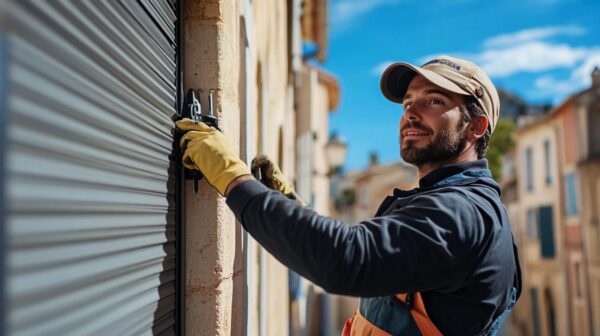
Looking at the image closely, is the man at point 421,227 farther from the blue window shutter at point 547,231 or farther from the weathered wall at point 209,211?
the blue window shutter at point 547,231

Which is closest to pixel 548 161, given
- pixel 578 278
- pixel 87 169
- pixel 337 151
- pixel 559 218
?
pixel 559 218

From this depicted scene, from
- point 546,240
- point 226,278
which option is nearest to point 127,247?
point 226,278

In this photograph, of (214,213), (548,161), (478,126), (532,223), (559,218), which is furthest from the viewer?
(532,223)

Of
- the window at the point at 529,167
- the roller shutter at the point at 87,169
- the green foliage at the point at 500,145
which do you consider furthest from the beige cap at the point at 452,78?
the green foliage at the point at 500,145

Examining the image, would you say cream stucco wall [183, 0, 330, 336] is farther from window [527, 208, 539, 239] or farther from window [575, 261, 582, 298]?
window [527, 208, 539, 239]

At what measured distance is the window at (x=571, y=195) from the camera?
19719 millimetres

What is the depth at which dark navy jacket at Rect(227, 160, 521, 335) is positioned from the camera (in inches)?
70.9

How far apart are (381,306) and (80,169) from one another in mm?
1224

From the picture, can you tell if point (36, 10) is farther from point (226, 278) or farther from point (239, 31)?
point (239, 31)

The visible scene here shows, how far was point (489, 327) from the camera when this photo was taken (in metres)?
2.25

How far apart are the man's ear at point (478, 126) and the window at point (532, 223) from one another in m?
22.4

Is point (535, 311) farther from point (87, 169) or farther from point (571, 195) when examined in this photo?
point (87, 169)

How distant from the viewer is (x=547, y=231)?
74.3ft

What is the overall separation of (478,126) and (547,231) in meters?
21.8
